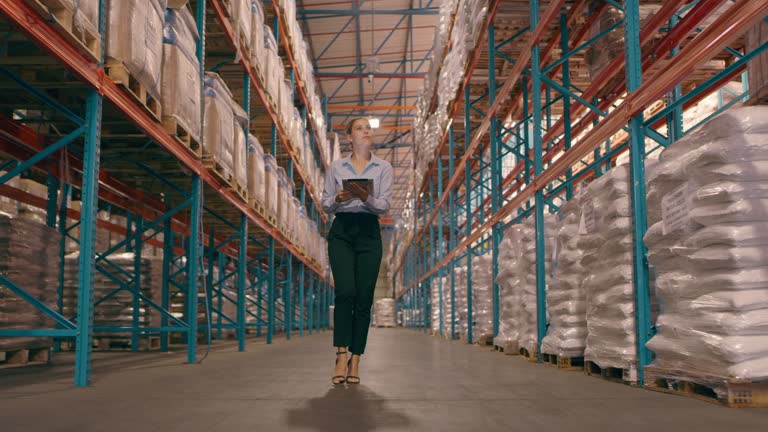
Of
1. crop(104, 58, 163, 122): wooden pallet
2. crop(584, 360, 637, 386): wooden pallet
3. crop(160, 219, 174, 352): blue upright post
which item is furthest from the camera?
crop(160, 219, 174, 352): blue upright post

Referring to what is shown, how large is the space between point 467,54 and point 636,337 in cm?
662

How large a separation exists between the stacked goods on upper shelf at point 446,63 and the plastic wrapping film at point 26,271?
18.8ft

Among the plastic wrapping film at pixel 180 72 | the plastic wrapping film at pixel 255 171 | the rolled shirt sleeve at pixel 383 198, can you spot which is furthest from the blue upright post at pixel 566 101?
the plastic wrapping film at pixel 255 171

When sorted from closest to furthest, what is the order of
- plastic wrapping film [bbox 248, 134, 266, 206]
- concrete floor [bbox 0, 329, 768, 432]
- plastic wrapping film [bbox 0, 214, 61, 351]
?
concrete floor [bbox 0, 329, 768, 432] → plastic wrapping film [bbox 0, 214, 61, 351] → plastic wrapping film [bbox 248, 134, 266, 206]

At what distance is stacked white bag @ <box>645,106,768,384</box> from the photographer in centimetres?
316

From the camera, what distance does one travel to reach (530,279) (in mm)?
6891

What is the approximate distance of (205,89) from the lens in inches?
267

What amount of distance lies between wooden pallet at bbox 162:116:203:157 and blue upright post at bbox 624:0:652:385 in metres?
3.45

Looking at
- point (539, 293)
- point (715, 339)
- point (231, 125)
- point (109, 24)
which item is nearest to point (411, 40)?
point (231, 125)

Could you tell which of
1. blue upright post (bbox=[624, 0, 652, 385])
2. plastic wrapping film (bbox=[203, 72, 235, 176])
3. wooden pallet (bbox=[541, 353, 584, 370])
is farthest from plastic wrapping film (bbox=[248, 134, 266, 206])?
blue upright post (bbox=[624, 0, 652, 385])

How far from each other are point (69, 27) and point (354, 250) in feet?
6.95

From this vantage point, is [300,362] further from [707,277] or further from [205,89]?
[707,277]

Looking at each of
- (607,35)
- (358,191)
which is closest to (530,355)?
(358,191)

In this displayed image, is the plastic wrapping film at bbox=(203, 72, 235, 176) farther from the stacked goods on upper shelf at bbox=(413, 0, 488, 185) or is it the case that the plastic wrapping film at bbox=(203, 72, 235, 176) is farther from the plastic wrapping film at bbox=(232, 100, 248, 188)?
the stacked goods on upper shelf at bbox=(413, 0, 488, 185)
